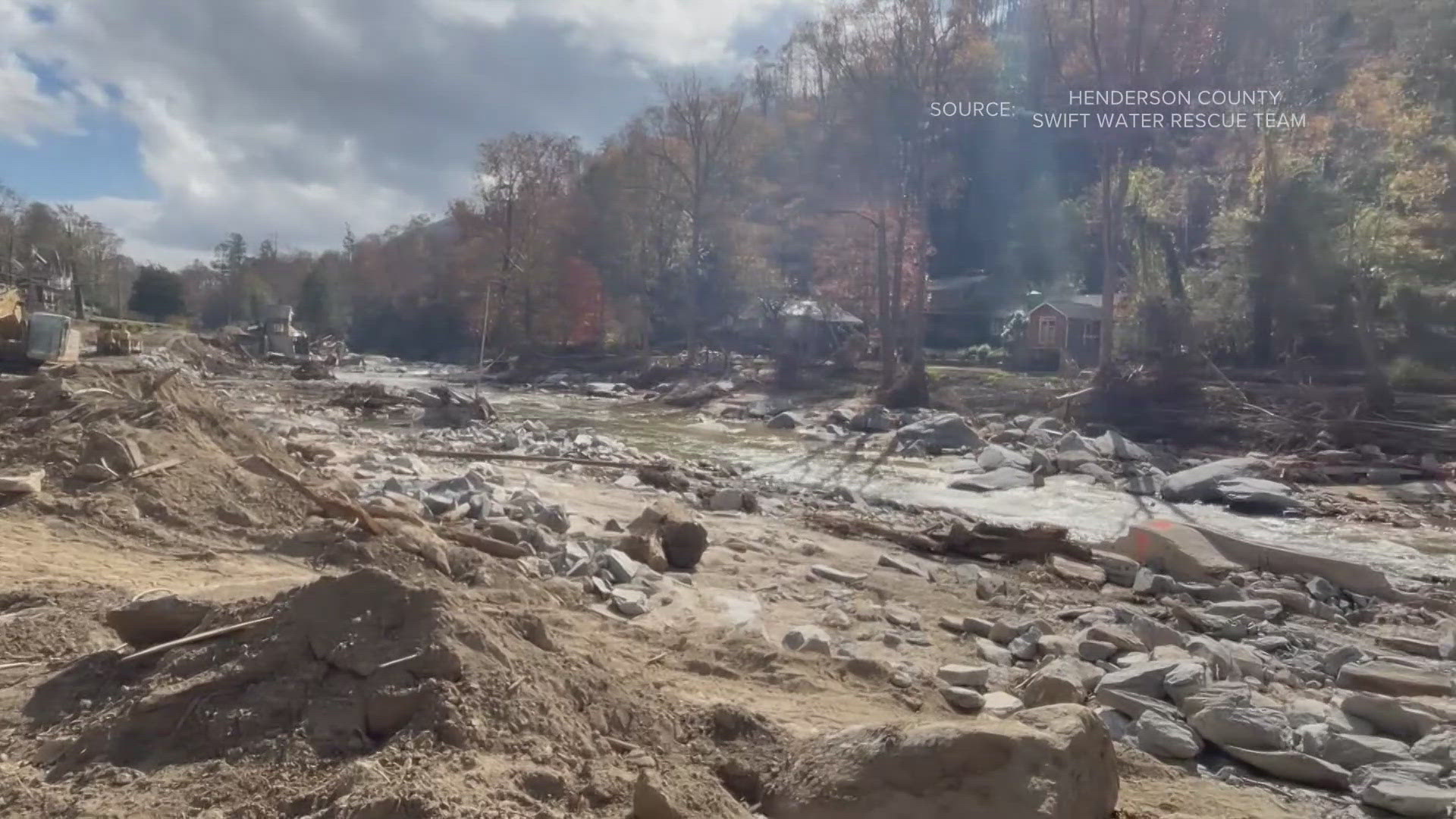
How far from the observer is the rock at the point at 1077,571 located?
391 inches

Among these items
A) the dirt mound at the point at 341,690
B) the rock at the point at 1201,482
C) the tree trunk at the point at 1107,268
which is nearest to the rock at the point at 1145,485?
the rock at the point at 1201,482

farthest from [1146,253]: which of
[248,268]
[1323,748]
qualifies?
[248,268]

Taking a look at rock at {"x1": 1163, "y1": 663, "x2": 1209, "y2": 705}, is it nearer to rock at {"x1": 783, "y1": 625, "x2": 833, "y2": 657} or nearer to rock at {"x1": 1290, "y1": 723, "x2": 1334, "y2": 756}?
rock at {"x1": 1290, "y1": 723, "x2": 1334, "y2": 756}

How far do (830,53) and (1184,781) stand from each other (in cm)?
3277

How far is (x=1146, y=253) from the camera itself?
34.2 meters

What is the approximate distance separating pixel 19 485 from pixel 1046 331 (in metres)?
38.2

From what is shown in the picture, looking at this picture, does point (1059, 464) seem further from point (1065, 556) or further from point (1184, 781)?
point (1184, 781)

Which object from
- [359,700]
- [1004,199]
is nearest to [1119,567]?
[359,700]

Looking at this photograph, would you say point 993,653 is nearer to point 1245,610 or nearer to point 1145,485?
point 1245,610

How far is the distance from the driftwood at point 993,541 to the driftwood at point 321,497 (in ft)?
19.1

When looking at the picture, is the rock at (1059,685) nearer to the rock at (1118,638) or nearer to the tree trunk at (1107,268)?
the rock at (1118,638)

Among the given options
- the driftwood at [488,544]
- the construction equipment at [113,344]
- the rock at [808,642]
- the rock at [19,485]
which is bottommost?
the rock at [808,642]

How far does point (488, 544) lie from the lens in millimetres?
8281

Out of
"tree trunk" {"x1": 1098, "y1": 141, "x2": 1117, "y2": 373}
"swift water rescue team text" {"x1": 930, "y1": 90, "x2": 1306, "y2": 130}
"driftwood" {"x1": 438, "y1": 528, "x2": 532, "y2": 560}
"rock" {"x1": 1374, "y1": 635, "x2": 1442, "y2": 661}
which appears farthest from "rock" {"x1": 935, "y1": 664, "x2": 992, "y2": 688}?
"swift water rescue team text" {"x1": 930, "y1": 90, "x2": 1306, "y2": 130}
